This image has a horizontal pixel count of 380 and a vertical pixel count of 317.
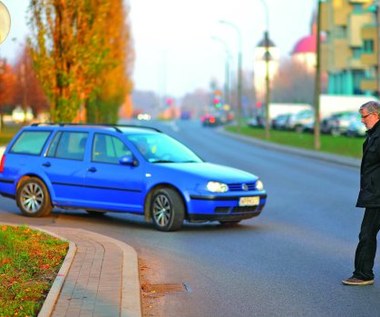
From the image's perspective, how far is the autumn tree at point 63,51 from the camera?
94.9 ft

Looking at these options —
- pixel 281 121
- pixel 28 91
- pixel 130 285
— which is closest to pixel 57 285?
pixel 130 285

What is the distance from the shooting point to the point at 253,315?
7.71 metres

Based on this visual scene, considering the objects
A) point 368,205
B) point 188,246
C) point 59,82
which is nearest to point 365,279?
point 368,205

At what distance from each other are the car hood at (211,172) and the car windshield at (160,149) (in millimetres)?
354

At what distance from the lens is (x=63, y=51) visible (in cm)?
2925

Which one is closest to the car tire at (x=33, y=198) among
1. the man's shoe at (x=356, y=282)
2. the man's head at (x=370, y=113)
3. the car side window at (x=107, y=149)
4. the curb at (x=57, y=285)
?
the car side window at (x=107, y=149)

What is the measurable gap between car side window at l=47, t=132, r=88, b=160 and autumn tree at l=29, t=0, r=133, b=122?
13.5 m

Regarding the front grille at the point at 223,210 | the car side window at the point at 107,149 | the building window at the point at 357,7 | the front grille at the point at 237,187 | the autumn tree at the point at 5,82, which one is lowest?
the front grille at the point at 223,210

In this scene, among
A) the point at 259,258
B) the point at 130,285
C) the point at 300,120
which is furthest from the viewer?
the point at 300,120

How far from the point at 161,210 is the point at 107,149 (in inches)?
64.2

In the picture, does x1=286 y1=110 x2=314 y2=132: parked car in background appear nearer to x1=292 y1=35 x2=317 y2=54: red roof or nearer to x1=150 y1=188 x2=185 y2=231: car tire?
x1=150 y1=188 x2=185 y2=231: car tire

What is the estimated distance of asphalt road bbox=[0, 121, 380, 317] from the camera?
8.18 m

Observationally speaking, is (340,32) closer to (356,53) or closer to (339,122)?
(356,53)

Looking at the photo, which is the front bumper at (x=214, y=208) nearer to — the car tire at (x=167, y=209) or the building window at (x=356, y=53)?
the car tire at (x=167, y=209)
